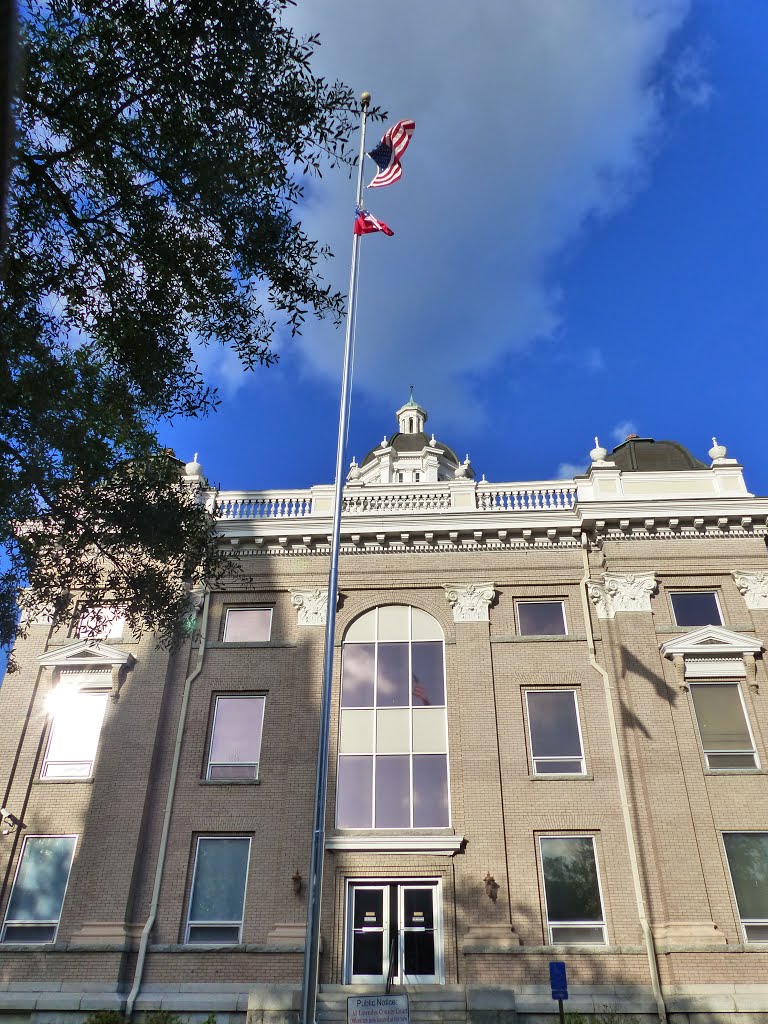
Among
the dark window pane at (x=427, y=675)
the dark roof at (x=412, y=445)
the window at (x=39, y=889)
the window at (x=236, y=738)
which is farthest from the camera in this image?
the dark roof at (x=412, y=445)

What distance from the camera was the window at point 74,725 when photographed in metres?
21.4

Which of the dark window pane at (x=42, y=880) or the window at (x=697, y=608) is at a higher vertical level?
the window at (x=697, y=608)

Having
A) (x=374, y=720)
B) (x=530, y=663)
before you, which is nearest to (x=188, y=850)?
(x=374, y=720)

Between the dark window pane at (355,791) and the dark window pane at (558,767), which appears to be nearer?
the dark window pane at (355,791)

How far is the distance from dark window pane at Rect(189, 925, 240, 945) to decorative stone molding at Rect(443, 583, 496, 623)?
9.61 meters

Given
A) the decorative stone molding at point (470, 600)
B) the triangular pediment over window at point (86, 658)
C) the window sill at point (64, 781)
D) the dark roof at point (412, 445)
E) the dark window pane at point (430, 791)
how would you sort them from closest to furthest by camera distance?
A: the dark window pane at point (430, 791)
the window sill at point (64, 781)
the triangular pediment over window at point (86, 658)
the decorative stone molding at point (470, 600)
the dark roof at point (412, 445)

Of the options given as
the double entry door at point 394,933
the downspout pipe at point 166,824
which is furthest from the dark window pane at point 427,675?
the downspout pipe at point 166,824

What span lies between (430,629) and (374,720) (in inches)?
121

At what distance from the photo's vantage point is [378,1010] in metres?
12.4

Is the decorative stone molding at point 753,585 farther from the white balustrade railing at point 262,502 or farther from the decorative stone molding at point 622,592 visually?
the white balustrade railing at point 262,502

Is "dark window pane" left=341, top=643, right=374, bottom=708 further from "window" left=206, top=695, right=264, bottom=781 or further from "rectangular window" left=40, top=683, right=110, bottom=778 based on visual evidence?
"rectangular window" left=40, top=683, right=110, bottom=778

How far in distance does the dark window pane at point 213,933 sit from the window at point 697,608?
14.0m

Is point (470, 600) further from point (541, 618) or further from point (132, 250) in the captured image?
point (132, 250)

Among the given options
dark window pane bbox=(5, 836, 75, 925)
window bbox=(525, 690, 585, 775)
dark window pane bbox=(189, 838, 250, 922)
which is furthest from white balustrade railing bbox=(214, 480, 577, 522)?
dark window pane bbox=(5, 836, 75, 925)
